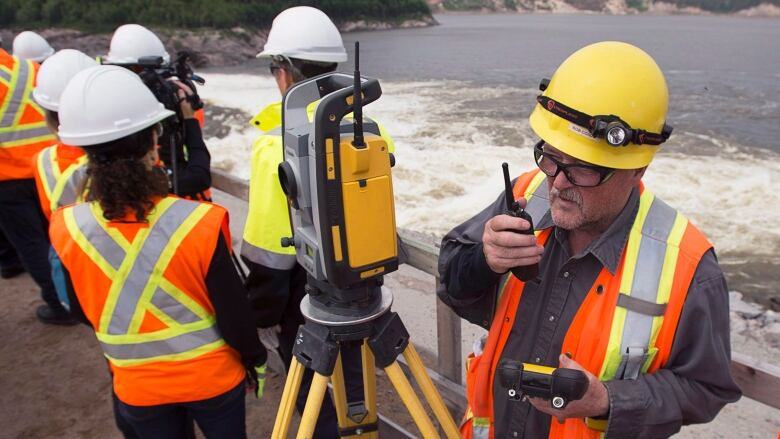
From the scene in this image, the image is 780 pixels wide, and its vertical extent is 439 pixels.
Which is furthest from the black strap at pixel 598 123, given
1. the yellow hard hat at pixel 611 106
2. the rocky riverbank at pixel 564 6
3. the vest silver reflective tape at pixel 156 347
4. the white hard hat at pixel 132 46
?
the rocky riverbank at pixel 564 6

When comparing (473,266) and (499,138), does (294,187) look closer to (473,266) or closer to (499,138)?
(473,266)

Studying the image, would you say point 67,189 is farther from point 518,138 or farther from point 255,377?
point 518,138

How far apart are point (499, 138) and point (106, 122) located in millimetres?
12759

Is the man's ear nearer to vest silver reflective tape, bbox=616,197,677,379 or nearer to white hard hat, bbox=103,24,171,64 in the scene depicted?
vest silver reflective tape, bbox=616,197,677,379

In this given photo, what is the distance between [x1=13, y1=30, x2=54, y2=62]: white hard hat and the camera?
5514 millimetres

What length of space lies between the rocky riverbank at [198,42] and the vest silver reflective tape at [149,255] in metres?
38.2

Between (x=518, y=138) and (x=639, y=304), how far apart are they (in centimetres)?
1313

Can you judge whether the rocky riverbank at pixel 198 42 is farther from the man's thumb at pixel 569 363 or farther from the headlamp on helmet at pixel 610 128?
the man's thumb at pixel 569 363

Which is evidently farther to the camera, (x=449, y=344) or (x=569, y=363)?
(x=449, y=344)

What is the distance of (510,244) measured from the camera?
4.45 ft

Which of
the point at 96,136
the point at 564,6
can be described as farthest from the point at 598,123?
the point at 564,6

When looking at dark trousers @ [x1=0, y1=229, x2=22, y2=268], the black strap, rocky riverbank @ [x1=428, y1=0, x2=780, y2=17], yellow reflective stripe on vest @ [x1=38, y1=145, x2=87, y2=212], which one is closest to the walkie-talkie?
the black strap

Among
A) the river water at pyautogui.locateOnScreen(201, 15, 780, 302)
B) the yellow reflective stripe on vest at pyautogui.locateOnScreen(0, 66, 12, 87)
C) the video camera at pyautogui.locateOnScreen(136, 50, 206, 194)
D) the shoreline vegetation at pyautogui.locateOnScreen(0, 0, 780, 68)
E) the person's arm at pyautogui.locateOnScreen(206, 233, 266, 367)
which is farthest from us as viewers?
the shoreline vegetation at pyautogui.locateOnScreen(0, 0, 780, 68)

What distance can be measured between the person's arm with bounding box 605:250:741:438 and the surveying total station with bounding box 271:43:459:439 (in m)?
0.62
